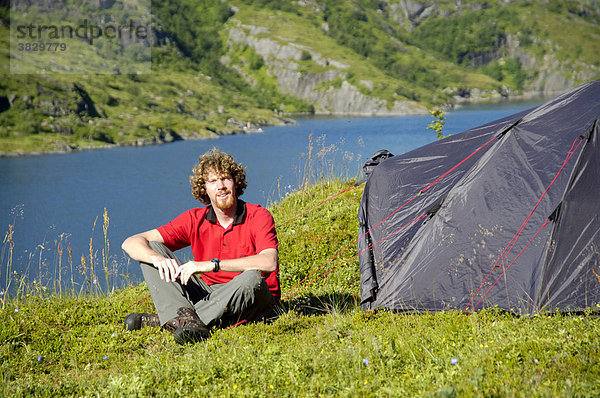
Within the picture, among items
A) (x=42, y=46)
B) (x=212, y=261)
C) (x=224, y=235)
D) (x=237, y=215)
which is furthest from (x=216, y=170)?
(x=42, y=46)

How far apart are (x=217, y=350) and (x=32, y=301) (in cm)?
395

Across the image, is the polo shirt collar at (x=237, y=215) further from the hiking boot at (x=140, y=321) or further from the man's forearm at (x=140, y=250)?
the hiking boot at (x=140, y=321)

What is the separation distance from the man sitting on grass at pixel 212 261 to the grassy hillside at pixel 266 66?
52.5 m

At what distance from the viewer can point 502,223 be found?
6.13 m

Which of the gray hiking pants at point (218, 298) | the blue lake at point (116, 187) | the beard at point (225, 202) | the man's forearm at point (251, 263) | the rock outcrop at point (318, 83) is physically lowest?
the blue lake at point (116, 187)

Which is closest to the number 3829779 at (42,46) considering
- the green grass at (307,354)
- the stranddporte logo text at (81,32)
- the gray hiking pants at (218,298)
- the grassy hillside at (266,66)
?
the grassy hillside at (266,66)

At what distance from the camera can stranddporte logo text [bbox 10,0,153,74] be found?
302 ft

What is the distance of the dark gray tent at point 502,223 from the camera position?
5637 mm

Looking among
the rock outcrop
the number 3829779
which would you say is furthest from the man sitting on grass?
the number 3829779

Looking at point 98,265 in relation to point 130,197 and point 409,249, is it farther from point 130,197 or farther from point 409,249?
point 130,197

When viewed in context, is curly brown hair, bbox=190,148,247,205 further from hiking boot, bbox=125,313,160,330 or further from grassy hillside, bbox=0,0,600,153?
grassy hillside, bbox=0,0,600,153

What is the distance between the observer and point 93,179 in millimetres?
37656

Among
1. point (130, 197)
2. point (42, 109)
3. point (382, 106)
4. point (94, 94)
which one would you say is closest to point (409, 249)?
point (130, 197)

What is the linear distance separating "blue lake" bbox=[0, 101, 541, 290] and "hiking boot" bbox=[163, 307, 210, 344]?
752 cm
